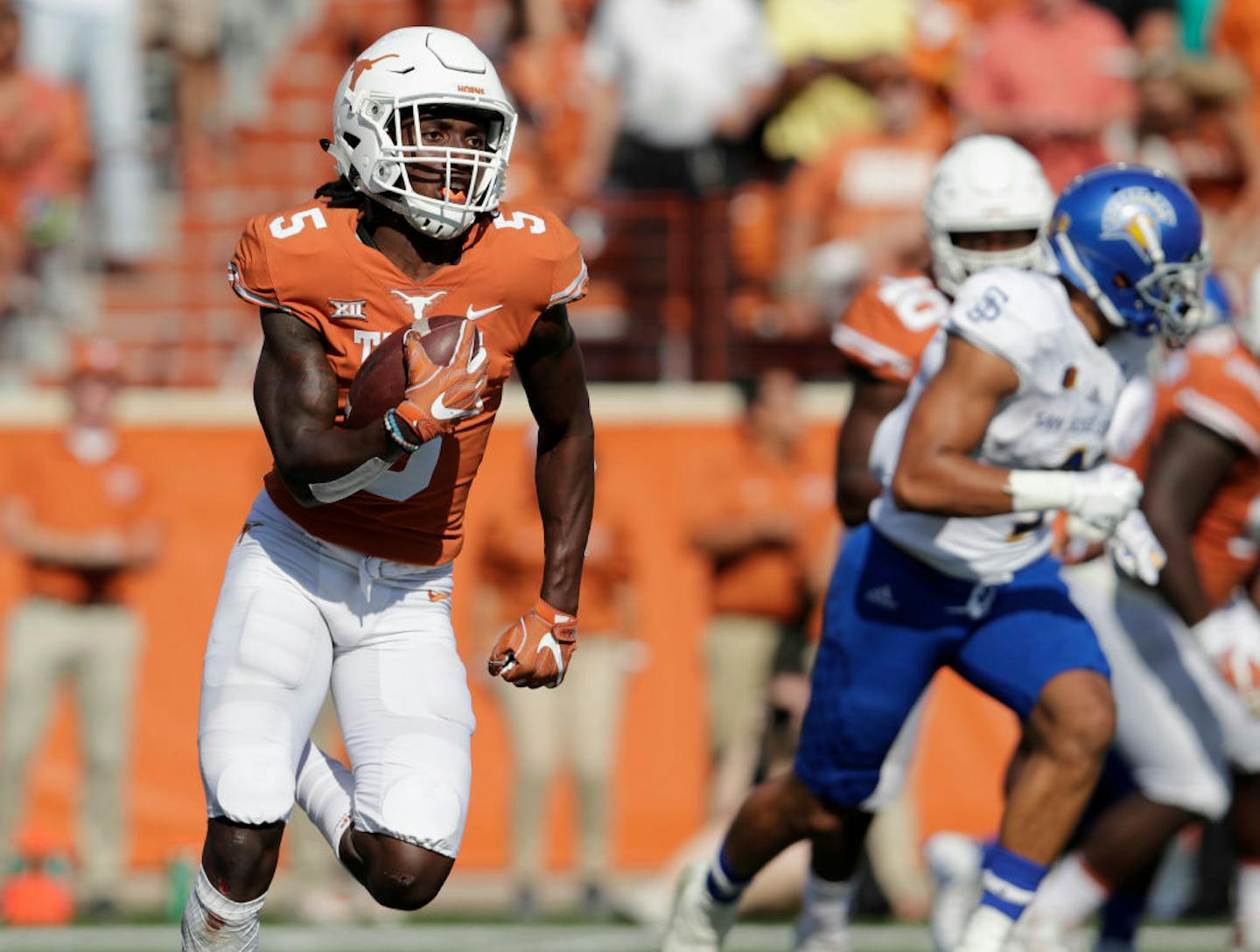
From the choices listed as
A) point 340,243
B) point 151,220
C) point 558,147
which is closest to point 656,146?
point 558,147

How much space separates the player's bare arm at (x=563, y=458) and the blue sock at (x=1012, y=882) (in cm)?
120

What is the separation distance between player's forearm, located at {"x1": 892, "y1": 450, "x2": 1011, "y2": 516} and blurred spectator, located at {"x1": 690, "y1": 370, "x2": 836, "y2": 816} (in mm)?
3987

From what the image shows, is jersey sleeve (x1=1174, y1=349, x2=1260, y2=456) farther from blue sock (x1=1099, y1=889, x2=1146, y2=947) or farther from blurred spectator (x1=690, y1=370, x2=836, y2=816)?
blurred spectator (x1=690, y1=370, x2=836, y2=816)

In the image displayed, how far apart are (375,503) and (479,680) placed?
4.62 metres

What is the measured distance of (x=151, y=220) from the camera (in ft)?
34.7

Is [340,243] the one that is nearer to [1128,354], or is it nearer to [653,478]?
[1128,354]

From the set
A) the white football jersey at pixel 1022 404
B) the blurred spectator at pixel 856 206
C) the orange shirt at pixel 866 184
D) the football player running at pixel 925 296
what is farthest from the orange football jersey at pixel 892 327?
the orange shirt at pixel 866 184

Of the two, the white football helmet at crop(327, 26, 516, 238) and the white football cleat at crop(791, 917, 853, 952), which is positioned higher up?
the white football helmet at crop(327, 26, 516, 238)

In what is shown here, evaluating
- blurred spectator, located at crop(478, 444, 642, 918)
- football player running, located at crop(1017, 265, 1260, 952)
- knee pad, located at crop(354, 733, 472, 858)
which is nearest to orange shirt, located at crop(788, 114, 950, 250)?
blurred spectator, located at crop(478, 444, 642, 918)

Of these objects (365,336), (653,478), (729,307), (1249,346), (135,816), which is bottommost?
(135,816)

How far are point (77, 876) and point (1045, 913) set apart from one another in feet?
14.7

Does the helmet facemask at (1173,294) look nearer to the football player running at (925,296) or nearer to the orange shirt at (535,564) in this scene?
the football player running at (925,296)

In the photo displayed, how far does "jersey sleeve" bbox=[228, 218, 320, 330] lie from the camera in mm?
4312

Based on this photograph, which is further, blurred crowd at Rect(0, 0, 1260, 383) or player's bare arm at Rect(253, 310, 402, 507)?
blurred crowd at Rect(0, 0, 1260, 383)
